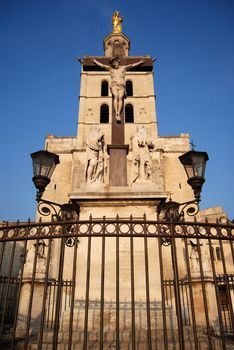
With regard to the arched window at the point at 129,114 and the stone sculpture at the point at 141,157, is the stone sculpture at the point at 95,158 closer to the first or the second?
the stone sculpture at the point at 141,157

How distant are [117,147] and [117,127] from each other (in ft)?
2.81

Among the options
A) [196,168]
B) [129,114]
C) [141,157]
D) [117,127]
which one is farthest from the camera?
[129,114]

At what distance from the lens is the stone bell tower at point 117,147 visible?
6199mm

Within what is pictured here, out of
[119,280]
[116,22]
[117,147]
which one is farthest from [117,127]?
[116,22]

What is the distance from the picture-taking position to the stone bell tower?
6.20 m

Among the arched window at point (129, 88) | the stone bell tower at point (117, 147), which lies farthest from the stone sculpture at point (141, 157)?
the arched window at point (129, 88)

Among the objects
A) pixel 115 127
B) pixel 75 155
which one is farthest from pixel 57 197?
pixel 115 127

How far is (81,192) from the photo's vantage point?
6.16 m

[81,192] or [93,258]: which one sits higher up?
[81,192]

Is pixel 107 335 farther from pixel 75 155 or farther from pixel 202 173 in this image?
pixel 75 155

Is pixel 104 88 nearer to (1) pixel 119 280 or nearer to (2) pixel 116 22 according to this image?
(2) pixel 116 22

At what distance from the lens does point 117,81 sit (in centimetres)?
834

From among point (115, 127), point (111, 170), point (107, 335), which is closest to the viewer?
point (107, 335)

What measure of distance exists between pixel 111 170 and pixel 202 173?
228 cm
